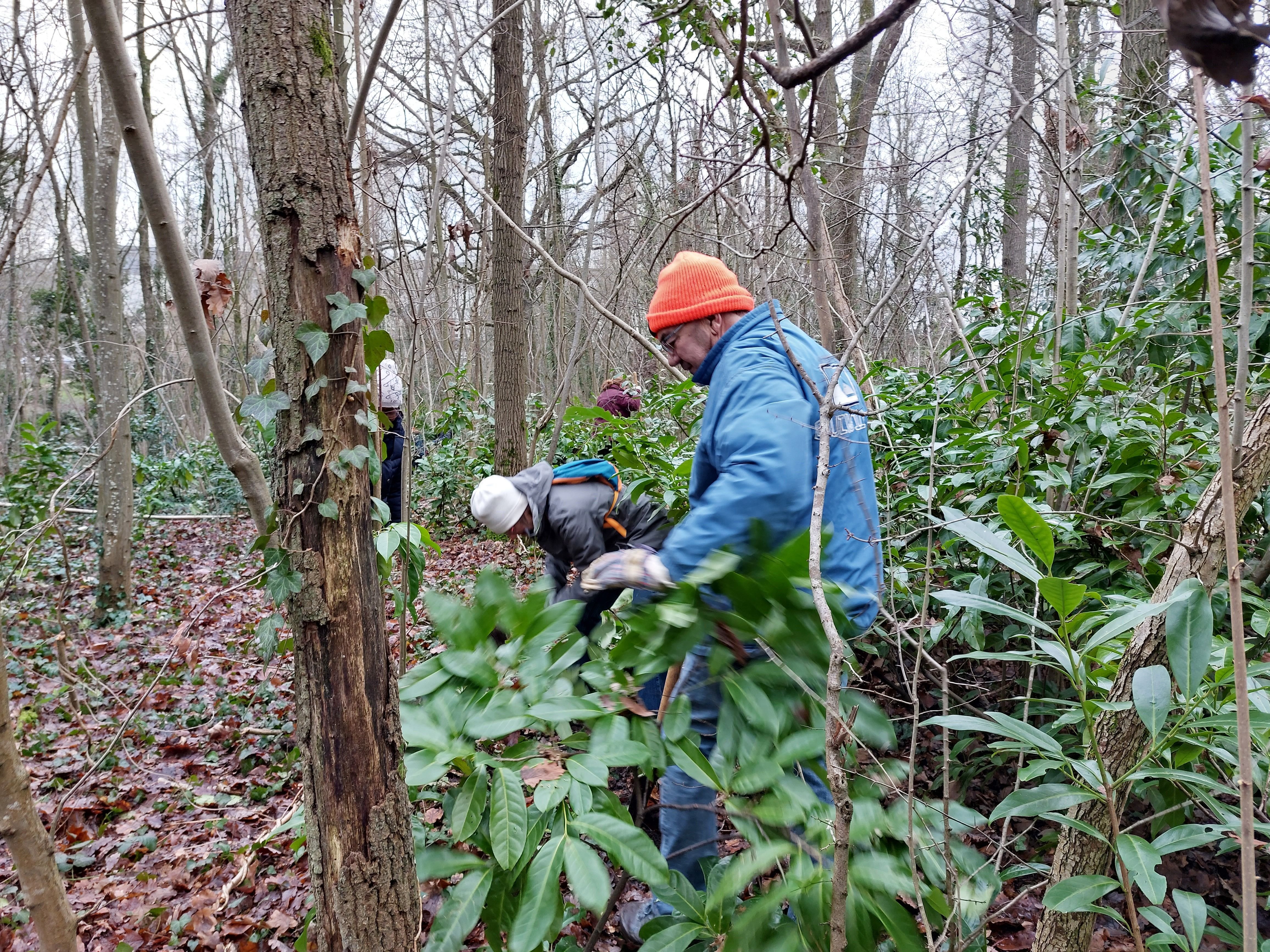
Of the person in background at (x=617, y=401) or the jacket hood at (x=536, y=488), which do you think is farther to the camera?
the person in background at (x=617, y=401)

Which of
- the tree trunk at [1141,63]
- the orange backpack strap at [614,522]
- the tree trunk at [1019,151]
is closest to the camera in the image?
the orange backpack strap at [614,522]

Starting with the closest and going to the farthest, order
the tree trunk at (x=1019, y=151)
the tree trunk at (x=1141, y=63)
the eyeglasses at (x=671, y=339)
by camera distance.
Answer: the eyeglasses at (x=671, y=339), the tree trunk at (x=1019, y=151), the tree trunk at (x=1141, y=63)

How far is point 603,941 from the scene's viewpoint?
2385 mm

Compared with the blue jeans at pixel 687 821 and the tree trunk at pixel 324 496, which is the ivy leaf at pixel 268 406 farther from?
the blue jeans at pixel 687 821

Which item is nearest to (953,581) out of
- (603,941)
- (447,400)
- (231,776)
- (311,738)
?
(603,941)

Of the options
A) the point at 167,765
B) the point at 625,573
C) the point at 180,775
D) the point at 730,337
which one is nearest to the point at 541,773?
the point at 625,573

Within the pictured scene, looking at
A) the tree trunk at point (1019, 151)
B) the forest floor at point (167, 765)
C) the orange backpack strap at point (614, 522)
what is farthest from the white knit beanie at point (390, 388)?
the tree trunk at point (1019, 151)

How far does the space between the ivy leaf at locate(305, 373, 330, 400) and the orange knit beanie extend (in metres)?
1.26

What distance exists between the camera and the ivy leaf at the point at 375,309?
1484 millimetres

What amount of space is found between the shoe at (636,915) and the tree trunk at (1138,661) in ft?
Answer: 4.51

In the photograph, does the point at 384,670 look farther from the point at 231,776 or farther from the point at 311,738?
the point at 231,776

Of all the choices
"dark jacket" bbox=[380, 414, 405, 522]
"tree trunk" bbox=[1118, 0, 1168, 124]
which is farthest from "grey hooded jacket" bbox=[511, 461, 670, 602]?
"tree trunk" bbox=[1118, 0, 1168, 124]

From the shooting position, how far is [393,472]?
5586 mm

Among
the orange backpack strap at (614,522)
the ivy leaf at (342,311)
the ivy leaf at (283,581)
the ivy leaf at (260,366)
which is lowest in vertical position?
the orange backpack strap at (614,522)
